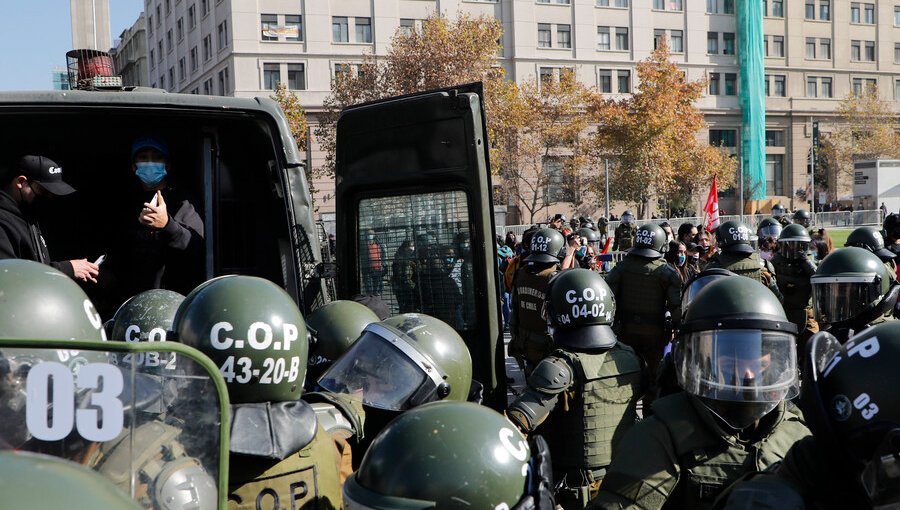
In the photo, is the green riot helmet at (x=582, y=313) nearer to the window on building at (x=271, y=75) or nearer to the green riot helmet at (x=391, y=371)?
the green riot helmet at (x=391, y=371)

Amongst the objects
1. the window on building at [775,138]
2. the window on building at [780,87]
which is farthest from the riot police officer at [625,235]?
the window on building at [780,87]

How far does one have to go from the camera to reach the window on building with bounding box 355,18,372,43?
4956 cm

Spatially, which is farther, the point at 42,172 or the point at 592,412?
the point at 42,172

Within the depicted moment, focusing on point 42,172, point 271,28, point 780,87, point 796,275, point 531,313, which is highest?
point 271,28

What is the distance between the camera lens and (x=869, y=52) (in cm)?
6506

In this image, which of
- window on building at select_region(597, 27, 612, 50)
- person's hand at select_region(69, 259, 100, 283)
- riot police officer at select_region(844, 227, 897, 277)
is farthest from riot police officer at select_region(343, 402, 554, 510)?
window on building at select_region(597, 27, 612, 50)

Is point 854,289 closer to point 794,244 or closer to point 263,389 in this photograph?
point 263,389

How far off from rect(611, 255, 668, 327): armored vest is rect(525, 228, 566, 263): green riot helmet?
71 centimetres

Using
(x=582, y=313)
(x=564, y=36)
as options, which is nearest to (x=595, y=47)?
(x=564, y=36)

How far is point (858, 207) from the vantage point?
4744cm

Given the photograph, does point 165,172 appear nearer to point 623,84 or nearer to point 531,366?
point 531,366

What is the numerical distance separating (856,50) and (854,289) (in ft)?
221

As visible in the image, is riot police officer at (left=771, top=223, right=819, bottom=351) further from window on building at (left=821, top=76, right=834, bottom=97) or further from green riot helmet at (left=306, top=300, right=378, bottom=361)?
window on building at (left=821, top=76, right=834, bottom=97)

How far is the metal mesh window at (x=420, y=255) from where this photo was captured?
532 centimetres
